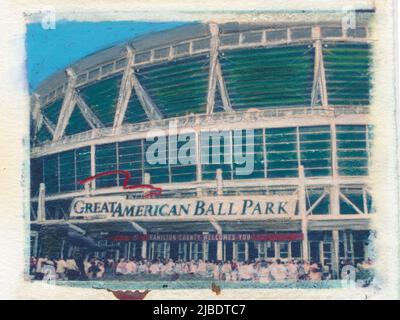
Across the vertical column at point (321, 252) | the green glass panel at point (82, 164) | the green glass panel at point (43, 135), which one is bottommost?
the vertical column at point (321, 252)

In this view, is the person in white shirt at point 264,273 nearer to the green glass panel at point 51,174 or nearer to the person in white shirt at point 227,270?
the person in white shirt at point 227,270

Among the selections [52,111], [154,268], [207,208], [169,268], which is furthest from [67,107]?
[169,268]

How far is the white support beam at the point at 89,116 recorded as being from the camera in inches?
583

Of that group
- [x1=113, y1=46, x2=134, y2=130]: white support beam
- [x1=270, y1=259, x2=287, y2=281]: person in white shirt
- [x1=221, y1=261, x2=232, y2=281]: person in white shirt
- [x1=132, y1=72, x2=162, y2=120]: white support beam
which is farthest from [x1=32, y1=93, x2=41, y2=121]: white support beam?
[x1=270, y1=259, x2=287, y2=281]: person in white shirt

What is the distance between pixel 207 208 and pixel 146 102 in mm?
2416

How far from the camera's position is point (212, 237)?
45.7 ft

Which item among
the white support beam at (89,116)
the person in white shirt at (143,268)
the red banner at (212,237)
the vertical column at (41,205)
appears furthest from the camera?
the white support beam at (89,116)

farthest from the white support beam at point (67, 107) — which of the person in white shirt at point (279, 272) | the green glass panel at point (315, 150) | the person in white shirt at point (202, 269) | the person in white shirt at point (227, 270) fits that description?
the person in white shirt at point (279, 272)

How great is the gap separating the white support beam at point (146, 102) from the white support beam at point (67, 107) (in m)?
1.18

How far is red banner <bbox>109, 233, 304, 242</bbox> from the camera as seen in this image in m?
13.9

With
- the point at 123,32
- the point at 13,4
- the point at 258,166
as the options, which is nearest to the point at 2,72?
the point at 13,4

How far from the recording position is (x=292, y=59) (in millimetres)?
14219

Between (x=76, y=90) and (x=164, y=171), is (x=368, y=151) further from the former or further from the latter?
(x=76, y=90)

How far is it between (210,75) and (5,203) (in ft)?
14.6
